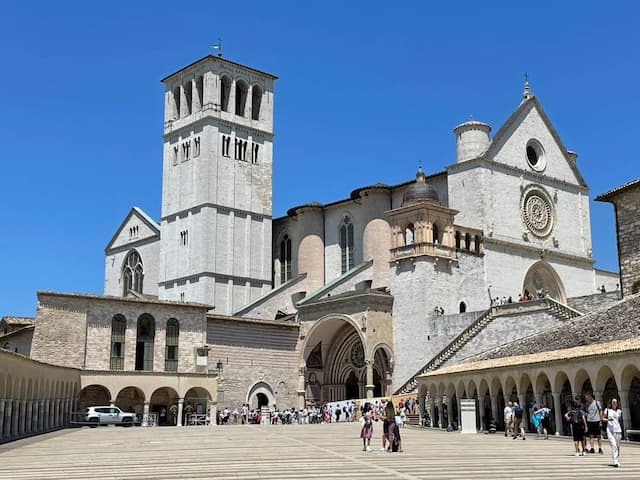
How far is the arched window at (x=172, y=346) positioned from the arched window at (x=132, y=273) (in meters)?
23.6

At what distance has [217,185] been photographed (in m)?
62.9

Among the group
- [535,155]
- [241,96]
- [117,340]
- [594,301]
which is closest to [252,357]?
[117,340]

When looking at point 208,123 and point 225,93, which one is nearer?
point 208,123

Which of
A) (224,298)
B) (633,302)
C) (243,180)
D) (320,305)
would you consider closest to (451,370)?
(633,302)

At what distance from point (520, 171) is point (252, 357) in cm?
1938

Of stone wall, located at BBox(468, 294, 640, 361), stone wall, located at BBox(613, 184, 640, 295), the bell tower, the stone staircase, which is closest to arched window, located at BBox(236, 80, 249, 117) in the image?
the bell tower

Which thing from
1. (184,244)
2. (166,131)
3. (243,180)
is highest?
(166,131)

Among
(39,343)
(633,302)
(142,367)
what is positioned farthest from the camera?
(142,367)

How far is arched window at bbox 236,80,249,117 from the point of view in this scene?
66312 millimetres

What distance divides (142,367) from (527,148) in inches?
1048

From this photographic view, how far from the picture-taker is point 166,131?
6725cm

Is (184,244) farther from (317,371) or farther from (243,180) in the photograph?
(317,371)

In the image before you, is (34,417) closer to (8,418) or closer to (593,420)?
(8,418)

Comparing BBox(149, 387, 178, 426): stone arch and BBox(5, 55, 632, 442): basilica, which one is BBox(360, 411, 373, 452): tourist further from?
BBox(149, 387, 178, 426): stone arch
